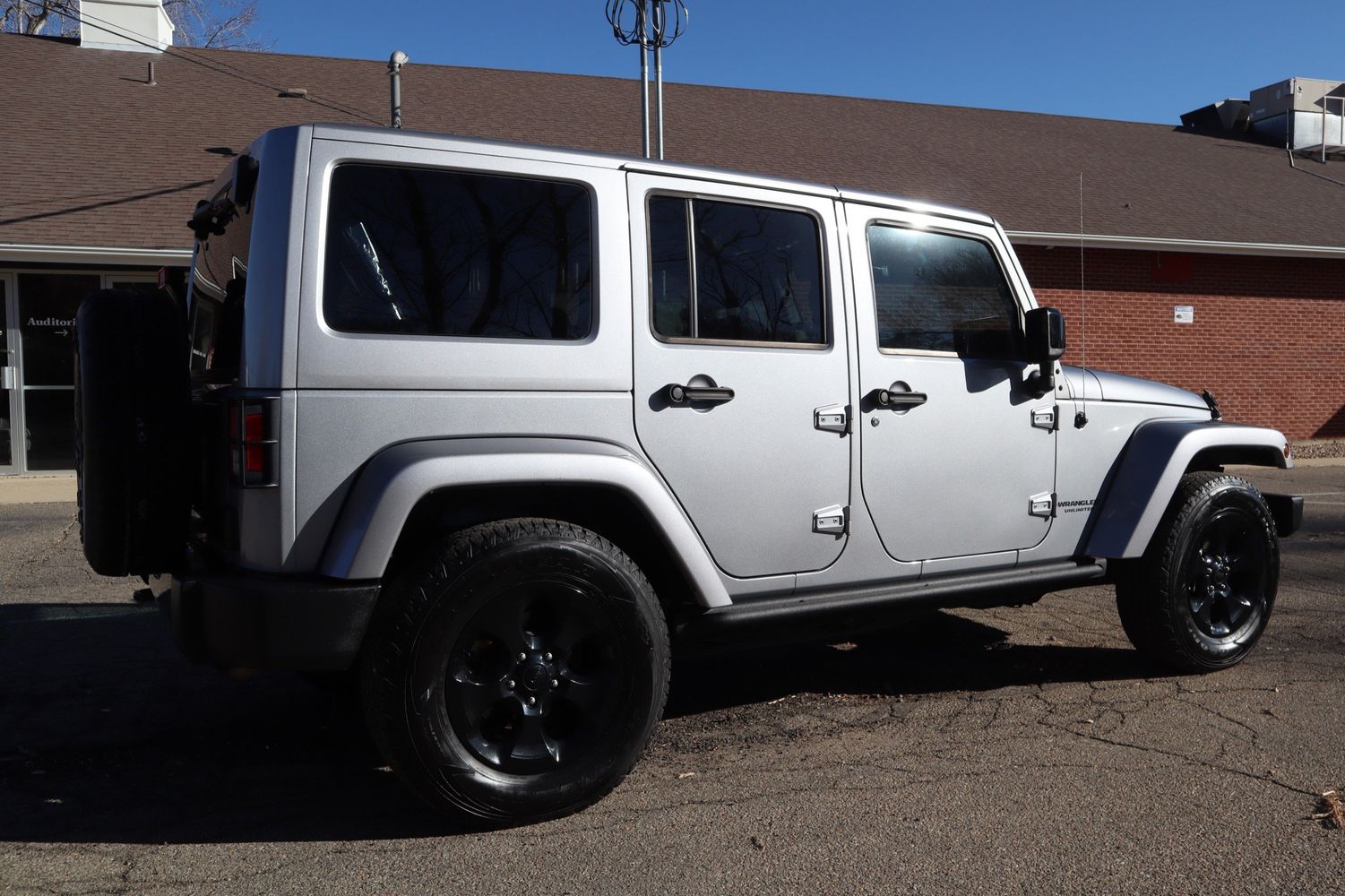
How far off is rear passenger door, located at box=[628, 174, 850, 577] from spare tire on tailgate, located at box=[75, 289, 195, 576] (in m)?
1.39

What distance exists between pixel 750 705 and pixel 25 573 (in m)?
A: 5.46

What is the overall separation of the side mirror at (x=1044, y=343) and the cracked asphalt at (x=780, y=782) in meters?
1.30

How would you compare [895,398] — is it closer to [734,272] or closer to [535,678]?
[734,272]

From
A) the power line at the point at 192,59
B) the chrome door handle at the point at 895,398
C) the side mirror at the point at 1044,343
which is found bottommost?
the chrome door handle at the point at 895,398

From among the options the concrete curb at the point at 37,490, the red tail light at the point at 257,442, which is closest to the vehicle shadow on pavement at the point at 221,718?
the red tail light at the point at 257,442

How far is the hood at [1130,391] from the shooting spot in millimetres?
4903

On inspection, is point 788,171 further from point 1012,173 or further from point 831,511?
point 831,511

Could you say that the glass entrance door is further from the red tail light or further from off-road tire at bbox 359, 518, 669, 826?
off-road tire at bbox 359, 518, 669, 826

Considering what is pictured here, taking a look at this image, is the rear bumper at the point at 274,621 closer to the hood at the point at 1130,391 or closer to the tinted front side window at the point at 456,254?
the tinted front side window at the point at 456,254

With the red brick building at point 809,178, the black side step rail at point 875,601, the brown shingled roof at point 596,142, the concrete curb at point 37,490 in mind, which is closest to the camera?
the black side step rail at point 875,601

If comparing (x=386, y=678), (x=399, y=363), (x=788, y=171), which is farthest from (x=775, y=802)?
(x=788, y=171)

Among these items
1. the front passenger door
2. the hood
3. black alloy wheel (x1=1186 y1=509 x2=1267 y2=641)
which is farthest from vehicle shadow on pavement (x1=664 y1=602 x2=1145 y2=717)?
the hood

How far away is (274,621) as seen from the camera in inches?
125

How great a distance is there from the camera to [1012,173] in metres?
19.1
